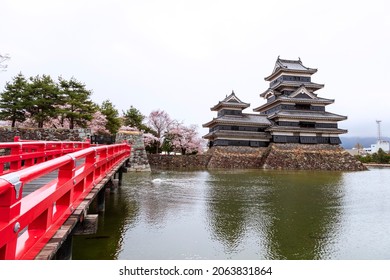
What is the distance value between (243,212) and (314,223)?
5.93ft

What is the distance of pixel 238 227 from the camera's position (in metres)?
6.19

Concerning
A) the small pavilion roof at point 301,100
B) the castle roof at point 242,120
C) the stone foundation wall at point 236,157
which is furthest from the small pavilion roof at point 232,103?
the stone foundation wall at point 236,157

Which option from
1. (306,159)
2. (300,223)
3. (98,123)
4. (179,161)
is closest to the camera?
(300,223)

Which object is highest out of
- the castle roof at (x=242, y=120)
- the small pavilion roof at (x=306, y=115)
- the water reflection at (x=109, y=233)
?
the small pavilion roof at (x=306, y=115)

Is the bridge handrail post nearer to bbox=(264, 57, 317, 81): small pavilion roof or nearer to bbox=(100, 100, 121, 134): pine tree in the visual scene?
bbox=(100, 100, 121, 134): pine tree

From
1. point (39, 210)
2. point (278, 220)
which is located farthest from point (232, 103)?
point (39, 210)

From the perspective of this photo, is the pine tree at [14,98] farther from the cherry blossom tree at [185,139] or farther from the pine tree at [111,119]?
the cherry blossom tree at [185,139]

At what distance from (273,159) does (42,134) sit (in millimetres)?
Answer: 19255

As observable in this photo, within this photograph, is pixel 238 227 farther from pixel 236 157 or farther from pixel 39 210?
pixel 236 157

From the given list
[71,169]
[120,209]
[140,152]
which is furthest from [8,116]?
[71,169]

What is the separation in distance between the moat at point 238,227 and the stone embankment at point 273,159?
16.2 m

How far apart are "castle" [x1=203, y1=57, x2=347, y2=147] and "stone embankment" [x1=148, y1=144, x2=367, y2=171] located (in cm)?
91

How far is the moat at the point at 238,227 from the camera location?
4.75m

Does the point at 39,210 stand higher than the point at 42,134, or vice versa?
the point at 42,134
